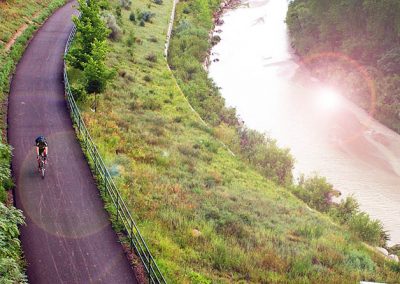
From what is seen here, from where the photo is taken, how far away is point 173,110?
3356 centimetres

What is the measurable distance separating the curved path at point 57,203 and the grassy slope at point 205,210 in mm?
1486

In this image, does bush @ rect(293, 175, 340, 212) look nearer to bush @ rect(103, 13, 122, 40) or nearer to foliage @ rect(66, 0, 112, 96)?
foliage @ rect(66, 0, 112, 96)

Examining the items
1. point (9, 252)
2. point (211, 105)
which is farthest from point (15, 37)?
point (9, 252)

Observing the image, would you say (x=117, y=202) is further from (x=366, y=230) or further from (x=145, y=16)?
(x=145, y=16)

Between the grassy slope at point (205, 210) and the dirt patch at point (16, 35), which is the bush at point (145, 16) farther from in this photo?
the grassy slope at point (205, 210)

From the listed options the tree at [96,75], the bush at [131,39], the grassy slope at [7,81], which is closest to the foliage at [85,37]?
the tree at [96,75]

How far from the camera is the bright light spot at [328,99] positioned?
46906mm

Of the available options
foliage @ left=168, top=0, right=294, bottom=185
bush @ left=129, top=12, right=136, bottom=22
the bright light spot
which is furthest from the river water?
bush @ left=129, top=12, right=136, bottom=22

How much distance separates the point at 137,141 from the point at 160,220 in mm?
8721

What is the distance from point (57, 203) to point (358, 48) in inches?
1774

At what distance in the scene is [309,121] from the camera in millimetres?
43156

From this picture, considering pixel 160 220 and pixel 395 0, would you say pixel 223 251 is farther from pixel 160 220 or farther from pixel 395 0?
pixel 395 0

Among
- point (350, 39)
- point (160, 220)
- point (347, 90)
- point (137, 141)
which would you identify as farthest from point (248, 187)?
point (350, 39)

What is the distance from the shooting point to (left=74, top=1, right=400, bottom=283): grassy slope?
51.8 feet
